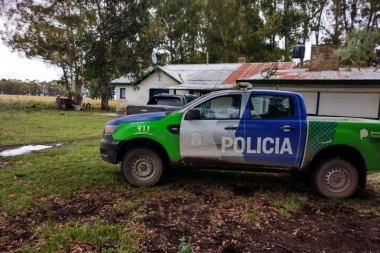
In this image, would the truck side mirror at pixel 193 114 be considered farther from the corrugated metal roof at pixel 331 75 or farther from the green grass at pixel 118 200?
the corrugated metal roof at pixel 331 75

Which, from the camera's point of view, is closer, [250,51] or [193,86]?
[193,86]

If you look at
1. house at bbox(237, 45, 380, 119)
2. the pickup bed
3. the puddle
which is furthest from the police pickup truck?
house at bbox(237, 45, 380, 119)

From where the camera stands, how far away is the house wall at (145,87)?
85.3ft

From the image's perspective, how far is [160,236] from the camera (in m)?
4.07

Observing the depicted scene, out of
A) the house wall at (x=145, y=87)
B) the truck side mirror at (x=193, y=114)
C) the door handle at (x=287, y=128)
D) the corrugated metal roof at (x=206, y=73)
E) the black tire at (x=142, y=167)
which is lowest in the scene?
the black tire at (x=142, y=167)

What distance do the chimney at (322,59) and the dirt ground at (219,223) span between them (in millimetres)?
12243

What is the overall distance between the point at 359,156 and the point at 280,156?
4.57 feet

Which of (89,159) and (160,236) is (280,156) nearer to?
(160,236)

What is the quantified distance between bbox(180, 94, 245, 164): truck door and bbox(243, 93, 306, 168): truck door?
18 centimetres

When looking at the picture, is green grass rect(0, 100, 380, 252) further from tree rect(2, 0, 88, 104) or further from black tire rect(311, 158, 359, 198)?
tree rect(2, 0, 88, 104)

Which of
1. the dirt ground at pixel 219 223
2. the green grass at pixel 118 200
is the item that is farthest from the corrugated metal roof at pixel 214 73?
the dirt ground at pixel 219 223

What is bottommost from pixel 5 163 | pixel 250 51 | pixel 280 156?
pixel 5 163

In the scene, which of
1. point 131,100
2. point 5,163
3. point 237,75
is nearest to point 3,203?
point 5,163

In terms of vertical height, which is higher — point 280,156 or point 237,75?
point 237,75
